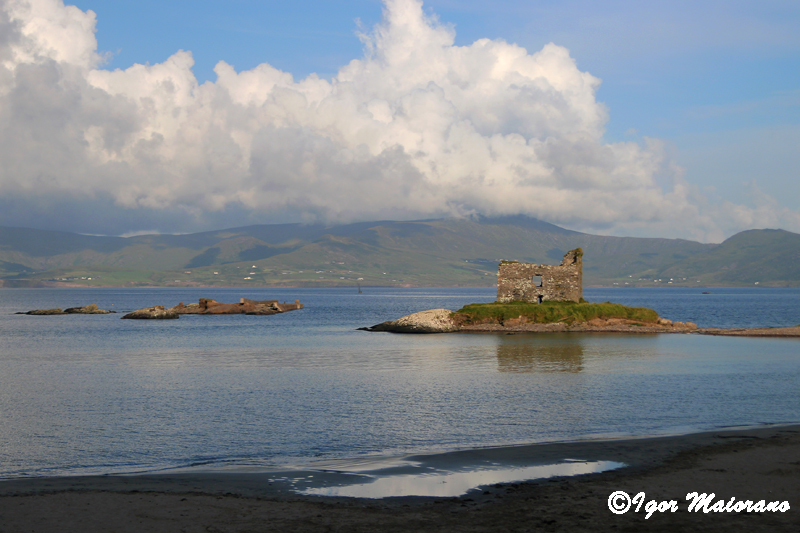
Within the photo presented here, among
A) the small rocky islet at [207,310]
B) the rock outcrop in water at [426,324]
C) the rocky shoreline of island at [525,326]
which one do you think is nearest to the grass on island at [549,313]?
the rocky shoreline of island at [525,326]

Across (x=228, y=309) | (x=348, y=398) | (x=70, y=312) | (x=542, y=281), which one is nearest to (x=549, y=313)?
(x=542, y=281)

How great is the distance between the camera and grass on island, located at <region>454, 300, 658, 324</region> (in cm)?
7900

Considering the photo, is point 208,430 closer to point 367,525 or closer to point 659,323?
point 367,525

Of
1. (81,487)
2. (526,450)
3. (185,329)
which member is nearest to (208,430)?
(81,487)

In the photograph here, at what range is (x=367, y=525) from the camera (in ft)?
42.7

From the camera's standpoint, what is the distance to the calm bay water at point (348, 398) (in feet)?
71.3

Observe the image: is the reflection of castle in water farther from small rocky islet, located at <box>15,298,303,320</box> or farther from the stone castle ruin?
small rocky islet, located at <box>15,298,303,320</box>

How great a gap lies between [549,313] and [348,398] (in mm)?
51915

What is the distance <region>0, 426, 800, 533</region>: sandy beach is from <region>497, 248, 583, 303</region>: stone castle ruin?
2465 inches

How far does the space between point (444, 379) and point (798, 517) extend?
84.2 ft

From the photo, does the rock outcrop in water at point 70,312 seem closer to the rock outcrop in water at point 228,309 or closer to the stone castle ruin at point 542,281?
the rock outcrop in water at point 228,309

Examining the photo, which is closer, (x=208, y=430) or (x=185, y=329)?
(x=208, y=430)

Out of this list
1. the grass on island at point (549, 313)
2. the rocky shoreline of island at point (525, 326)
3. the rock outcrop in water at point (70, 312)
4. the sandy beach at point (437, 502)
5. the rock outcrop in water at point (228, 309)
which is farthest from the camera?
the rock outcrop in water at point (228, 309)

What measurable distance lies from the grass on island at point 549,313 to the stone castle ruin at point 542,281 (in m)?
1.24
